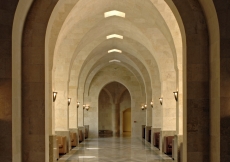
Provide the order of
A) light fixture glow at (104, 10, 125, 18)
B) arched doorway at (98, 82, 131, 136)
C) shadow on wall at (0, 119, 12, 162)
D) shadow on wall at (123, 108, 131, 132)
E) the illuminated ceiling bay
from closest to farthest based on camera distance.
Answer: shadow on wall at (0, 119, 12, 162) < the illuminated ceiling bay < light fixture glow at (104, 10, 125, 18) < arched doorway at (98, 82, 131, 136) < shadow on wall at (123, 108, 131, 132)

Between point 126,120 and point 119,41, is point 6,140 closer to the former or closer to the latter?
point 119,41

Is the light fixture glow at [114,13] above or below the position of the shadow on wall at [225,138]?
above

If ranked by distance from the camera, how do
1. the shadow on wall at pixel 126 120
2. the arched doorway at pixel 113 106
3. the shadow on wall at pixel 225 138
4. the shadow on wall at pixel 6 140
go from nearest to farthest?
the shadow on wall at pixel 6 140
the shadow on wall at pixel 225 138
the arched doorway at pixel 113 106
the shadow on wall at pixel 126 120

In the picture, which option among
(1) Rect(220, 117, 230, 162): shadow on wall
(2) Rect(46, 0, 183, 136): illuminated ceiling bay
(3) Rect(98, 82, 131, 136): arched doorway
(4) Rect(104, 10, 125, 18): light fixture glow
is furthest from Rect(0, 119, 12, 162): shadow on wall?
(3) Rect(98, 82, 131, 136): arched doorway

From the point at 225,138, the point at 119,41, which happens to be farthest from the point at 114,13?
the point at 225,138

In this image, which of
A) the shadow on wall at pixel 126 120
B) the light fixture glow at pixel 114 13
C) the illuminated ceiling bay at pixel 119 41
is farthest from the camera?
the shadow on wall at pixel 126 120

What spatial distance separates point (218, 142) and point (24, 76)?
4484 mm

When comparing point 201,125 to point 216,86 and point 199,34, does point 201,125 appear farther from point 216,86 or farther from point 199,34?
point 199,34

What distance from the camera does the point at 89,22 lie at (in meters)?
16.5

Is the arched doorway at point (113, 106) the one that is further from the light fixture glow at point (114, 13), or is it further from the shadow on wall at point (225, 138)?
the shadow on wall at point (225, 138)

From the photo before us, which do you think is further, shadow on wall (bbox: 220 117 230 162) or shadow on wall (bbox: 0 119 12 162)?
shadow on wall (bbox: 220 117 230 162)

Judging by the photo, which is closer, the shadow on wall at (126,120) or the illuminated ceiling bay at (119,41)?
the illuminated ceiling bay at (119,41)

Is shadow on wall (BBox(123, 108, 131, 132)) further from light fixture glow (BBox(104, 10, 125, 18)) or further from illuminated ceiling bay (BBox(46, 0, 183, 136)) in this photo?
light fixture glow (BBox(104, 10, 125, 18))

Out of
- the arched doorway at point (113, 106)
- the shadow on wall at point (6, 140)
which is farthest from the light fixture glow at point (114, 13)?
the arched doorway at point (113, 106)
